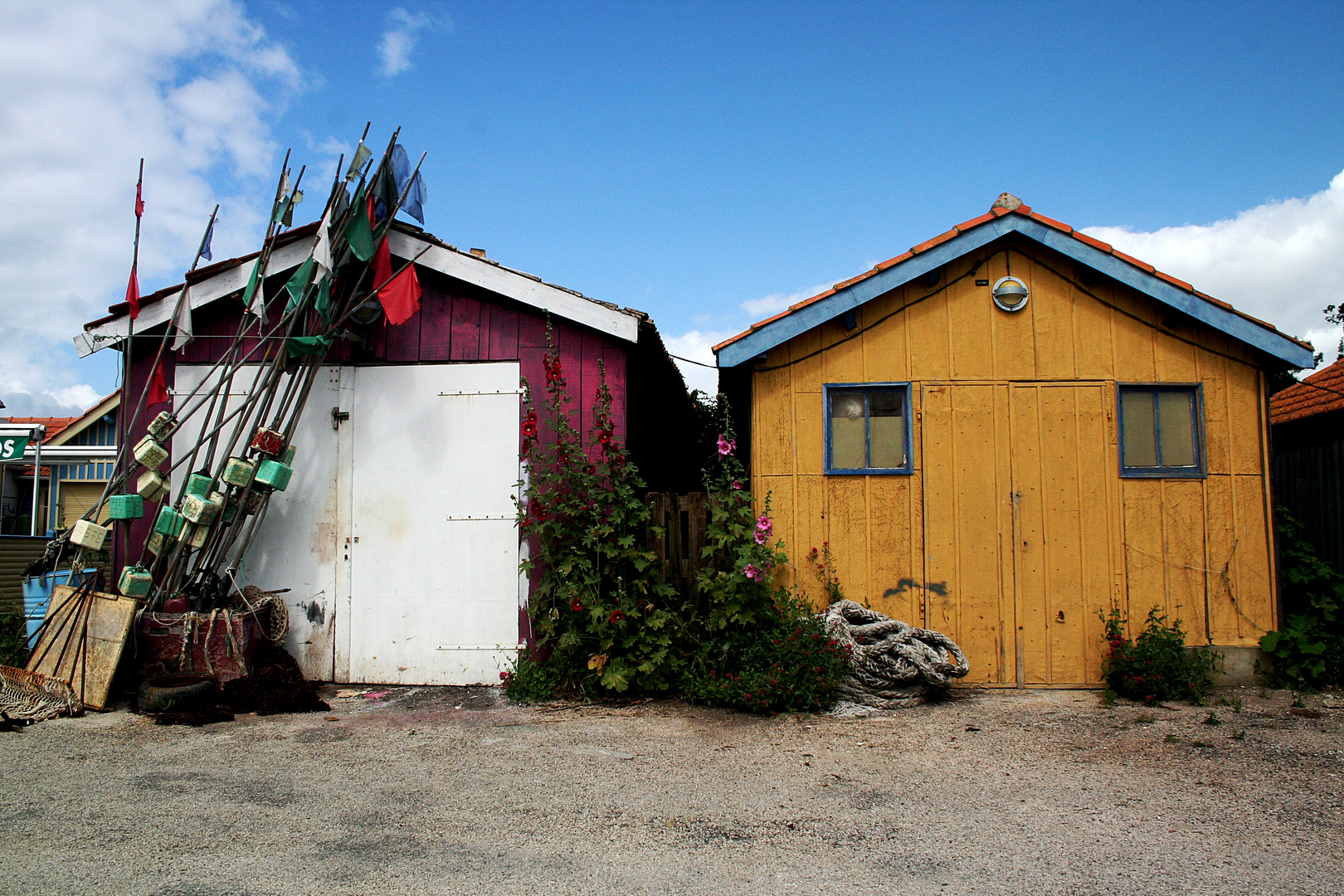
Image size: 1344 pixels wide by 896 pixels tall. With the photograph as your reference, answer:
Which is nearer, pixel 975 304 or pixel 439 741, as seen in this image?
pixel 439 741

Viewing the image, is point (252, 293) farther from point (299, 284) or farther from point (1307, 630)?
point (1307, 630)

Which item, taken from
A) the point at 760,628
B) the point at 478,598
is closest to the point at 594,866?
the point at 760,628

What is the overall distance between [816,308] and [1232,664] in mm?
4614

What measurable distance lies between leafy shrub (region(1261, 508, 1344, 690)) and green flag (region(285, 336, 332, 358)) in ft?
27.1

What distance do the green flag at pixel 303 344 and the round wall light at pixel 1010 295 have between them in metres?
5.83

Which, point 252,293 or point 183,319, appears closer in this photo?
point 252,293

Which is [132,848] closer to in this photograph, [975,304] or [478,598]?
[478,598]

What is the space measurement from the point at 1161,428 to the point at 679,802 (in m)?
5.51

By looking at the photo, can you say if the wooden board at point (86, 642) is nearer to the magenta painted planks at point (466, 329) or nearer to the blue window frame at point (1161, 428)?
the magenta painted planks at point (466, 329)

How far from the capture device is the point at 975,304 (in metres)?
7.19

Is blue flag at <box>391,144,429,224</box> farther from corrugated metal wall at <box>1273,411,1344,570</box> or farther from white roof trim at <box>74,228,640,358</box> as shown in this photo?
corrugated metal wall at <box>1273,411,1344,570</box>

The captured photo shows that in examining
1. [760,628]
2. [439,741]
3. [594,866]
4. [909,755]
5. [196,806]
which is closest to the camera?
[594,866]

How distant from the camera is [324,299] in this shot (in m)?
6.73

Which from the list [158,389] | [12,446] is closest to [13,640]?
[158,389]
